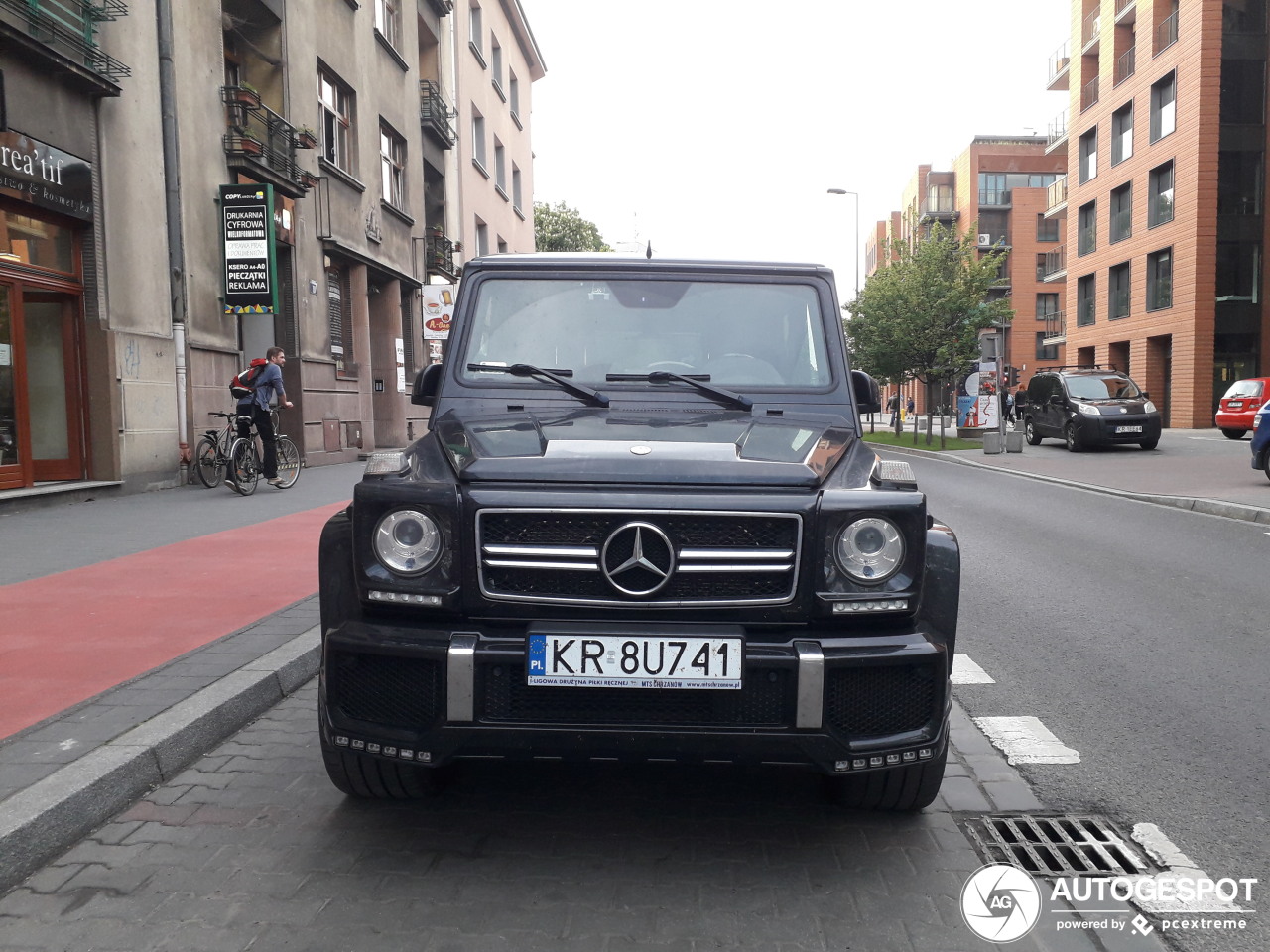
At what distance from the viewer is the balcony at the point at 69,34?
10375 mm

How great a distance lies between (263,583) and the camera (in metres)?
6.73

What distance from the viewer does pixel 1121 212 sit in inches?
1468

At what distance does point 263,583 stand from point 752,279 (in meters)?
4.07

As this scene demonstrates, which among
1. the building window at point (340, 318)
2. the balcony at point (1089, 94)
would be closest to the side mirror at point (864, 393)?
the building window at point (340, 318)

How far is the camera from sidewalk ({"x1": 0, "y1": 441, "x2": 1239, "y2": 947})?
330cm

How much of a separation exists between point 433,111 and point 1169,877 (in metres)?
26.2

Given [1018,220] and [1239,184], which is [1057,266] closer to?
[1239,184]

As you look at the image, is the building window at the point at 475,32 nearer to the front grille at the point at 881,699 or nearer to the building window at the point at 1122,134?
the building window at the point at 1122,134

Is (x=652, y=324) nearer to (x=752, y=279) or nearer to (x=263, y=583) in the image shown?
(x=752, y=279)

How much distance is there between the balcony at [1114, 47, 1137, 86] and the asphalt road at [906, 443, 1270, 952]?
31637mm

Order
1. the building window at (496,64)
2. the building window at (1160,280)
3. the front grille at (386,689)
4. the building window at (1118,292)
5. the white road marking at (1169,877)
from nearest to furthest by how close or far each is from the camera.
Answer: the white road marking at (1169,877) < the front grille at (386,689) < the building window at (1160,280) < the building window at (496,64) < the building window at (1118,292)

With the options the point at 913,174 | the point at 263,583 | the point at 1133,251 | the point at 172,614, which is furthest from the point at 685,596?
the point at 913,174

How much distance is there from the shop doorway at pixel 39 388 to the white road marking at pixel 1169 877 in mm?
11165

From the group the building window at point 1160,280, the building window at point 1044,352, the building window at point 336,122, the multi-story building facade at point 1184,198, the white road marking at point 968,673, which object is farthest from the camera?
the building window at point 1044,352
